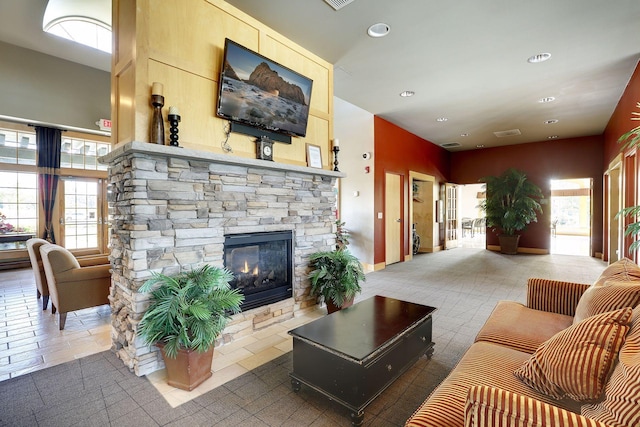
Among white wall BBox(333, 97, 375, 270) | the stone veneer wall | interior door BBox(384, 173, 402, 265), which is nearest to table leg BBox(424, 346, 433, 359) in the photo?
the stone veneer wall

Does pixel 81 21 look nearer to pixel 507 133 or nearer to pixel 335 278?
pixel 335 278

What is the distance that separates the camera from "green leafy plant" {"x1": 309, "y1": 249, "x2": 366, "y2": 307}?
3.31 m

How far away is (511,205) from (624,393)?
8.15 metres

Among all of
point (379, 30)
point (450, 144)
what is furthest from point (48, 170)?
point (450, 144)

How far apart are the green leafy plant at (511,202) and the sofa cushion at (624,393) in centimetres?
760

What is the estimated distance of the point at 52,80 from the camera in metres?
5.27

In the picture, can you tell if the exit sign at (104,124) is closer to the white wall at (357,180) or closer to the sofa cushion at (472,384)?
the white wall at (357,180)

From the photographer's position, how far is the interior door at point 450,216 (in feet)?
29.1

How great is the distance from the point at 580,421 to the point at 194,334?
196 cm

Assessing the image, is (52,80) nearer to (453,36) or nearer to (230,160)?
(230,160)

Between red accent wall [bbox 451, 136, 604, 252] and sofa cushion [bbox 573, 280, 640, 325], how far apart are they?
7.56 m

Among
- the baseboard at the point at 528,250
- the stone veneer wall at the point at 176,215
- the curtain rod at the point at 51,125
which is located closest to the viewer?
the stone veneer wall at the point at 176,215

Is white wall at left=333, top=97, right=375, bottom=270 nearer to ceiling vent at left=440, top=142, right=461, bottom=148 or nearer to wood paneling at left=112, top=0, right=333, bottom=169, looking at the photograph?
wood paneling at left=112, top=0, right=333, bottom=169

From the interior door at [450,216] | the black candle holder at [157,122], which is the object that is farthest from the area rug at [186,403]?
the interior door at [450,216]
